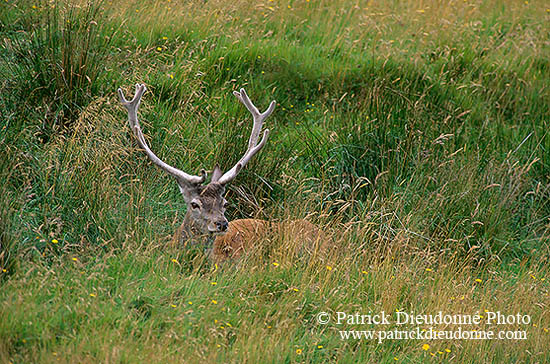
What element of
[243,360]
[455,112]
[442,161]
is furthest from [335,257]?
[455,112]

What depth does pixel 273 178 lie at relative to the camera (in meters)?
7.06

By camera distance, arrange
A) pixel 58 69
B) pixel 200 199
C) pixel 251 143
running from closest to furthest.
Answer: pixel 200 199 → pixel 251 143 → pixel 58 69

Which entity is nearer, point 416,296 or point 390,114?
point 416,296

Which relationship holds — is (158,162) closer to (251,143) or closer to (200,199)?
(200,199)

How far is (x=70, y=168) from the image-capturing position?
242 inches

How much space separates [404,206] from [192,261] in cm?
225

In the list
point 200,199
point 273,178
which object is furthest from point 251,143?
point 200,199

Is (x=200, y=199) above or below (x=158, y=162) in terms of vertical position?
below

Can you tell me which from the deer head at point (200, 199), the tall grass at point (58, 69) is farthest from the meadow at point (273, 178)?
the deer head at point (200, 199)

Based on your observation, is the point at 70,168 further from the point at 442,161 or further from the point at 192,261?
the point at 442,161

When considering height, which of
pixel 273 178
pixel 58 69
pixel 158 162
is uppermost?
pixel 58 69

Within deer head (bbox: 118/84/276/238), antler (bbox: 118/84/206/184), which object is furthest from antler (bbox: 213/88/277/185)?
antler (bbox: 118/84/206/184)

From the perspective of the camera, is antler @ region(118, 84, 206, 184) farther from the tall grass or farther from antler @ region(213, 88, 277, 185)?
the tall grass

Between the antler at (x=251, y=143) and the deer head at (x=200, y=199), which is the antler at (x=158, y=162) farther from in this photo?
the antler at (x=251, y=143)
